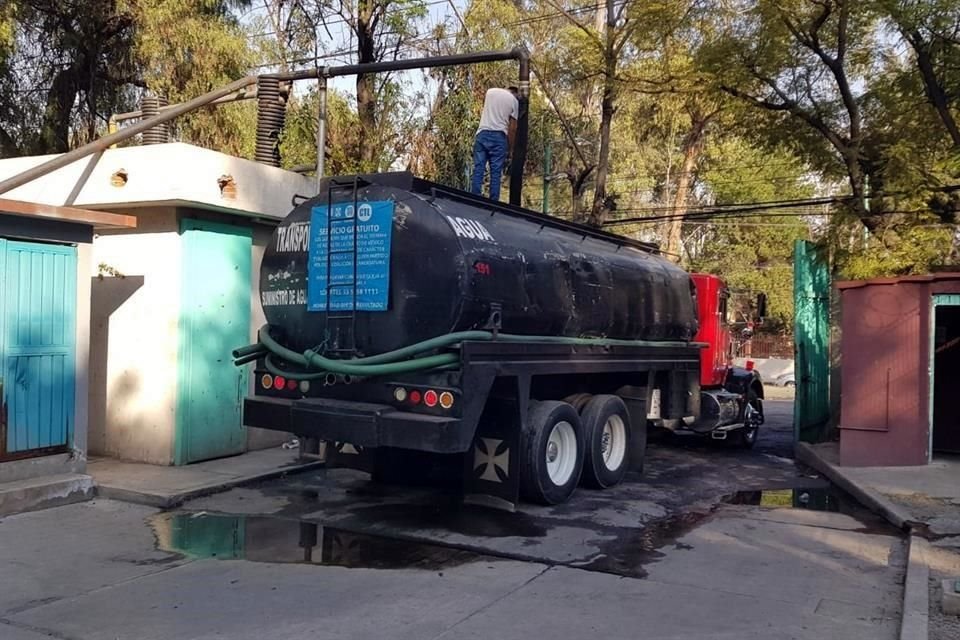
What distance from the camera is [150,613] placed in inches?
221

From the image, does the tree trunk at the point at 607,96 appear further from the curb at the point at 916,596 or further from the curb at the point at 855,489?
the curb at the point at 916,596

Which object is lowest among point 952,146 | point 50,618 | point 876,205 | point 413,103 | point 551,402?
point 50,618

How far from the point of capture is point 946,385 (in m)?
13.5

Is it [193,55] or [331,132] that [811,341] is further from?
[193,55]

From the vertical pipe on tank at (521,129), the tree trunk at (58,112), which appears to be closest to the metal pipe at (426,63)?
the vertical pipe on tank at (521,129)

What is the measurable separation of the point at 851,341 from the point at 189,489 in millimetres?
8471

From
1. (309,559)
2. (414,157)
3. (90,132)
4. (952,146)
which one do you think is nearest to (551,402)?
(309,559)

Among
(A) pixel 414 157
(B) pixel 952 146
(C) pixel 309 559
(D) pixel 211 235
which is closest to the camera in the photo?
(C) pixel 309 559

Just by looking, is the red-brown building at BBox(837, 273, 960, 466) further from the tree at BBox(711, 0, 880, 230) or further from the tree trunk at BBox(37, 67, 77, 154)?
the tree trunk at BBox(37, 67, 77, 154)

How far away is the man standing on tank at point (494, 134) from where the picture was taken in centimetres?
1093

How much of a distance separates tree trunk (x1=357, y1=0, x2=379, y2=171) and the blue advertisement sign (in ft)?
29.7

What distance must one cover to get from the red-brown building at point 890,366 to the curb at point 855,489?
1.35 ft

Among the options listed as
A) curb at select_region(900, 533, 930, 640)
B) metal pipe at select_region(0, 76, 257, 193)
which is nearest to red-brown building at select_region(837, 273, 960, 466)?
curb at select_region(900, 533, 930, 640)

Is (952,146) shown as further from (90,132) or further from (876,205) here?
(90,132)
